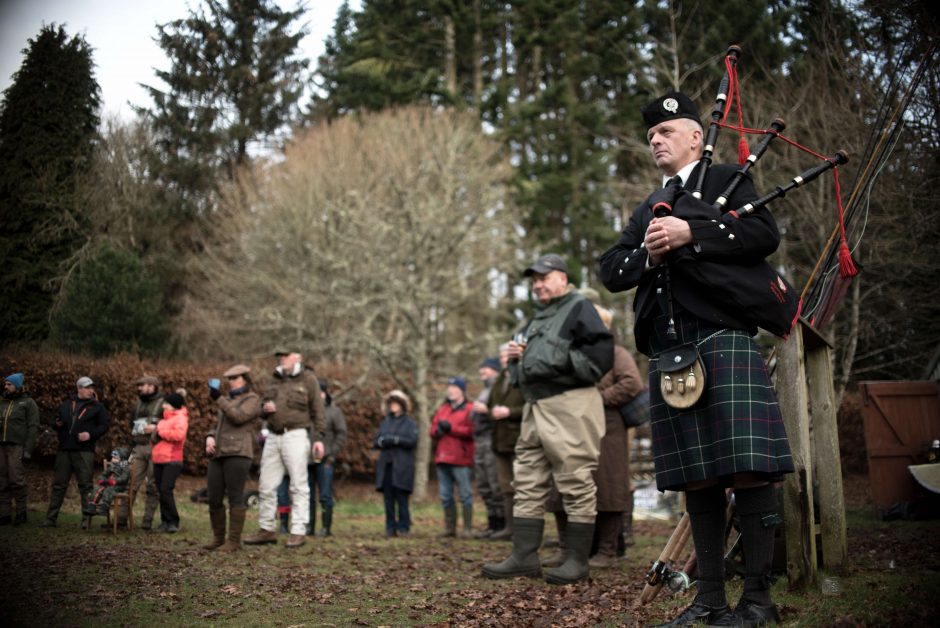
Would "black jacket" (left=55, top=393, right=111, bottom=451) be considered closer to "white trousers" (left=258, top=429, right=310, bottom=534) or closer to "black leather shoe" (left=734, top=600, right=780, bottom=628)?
"white trousers" (left=258, top=429, right=310, bottom=534)

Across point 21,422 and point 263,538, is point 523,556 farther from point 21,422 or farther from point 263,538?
point 21,422

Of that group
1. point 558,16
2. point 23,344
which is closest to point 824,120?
point 23,344

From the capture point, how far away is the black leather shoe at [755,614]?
347 cm

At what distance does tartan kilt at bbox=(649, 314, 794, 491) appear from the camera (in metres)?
3.52

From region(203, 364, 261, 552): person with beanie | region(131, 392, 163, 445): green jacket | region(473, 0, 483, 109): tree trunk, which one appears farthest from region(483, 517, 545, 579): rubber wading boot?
region(473, 0, 483, 109): tree trunk

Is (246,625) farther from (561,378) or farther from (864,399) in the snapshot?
(864,399)

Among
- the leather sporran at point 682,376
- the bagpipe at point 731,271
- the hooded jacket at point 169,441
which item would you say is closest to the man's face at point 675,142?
the bagpipe at point 731,271

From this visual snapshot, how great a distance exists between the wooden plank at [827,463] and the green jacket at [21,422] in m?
7.10

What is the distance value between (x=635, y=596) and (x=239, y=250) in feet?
68.7

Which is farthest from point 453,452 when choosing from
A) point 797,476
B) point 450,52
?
point 450,52

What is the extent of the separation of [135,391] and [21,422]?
418 centimetres

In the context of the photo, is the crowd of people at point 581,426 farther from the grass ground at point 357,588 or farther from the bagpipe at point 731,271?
the grass ground at point 357,588

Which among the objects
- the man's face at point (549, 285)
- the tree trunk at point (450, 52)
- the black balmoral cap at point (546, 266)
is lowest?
the man's face at point (549, 285)

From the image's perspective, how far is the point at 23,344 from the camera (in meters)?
6.79
